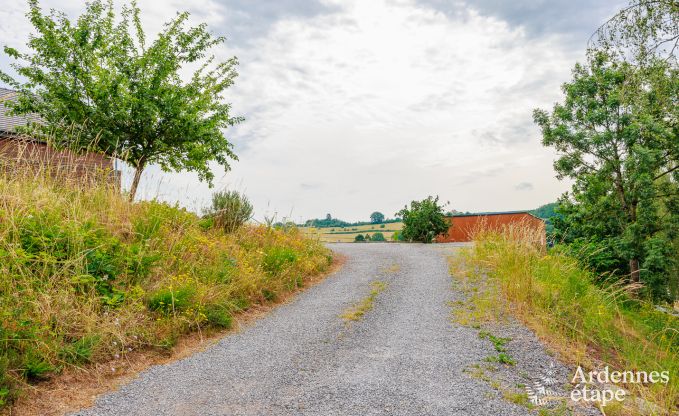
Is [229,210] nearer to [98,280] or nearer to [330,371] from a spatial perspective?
[98,280]

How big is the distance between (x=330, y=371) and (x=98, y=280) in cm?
321

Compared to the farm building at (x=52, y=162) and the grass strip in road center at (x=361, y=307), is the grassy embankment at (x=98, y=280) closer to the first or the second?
the farm building at (x=52, y=162)

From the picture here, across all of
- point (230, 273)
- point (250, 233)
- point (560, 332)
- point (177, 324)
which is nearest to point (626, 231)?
point (560, 332)

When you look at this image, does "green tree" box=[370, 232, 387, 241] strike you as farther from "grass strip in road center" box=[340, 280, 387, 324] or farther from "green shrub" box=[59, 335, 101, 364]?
"green shrub" box=[59, 335, 101, 364]

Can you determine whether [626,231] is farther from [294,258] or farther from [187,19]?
[187,19]

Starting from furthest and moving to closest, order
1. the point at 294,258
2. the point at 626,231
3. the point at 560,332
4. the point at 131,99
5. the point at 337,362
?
the point at 626,231 < the point at 131,99 < the point at 294,258 < the point at 560,332 < the point at 337,362

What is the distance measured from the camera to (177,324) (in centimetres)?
580

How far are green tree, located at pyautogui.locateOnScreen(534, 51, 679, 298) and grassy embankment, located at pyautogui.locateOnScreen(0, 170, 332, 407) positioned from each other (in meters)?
12.7

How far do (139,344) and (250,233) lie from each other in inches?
229

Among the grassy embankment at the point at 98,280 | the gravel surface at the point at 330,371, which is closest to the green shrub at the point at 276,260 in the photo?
the grassy embankment at the point at 98,280

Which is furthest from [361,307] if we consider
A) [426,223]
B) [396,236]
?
[396,236]

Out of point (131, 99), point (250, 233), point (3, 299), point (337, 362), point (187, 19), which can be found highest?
point (187, 19)

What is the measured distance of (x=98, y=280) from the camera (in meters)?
5.62

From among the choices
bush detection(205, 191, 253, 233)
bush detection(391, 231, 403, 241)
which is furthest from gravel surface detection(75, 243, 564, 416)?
bush detection(391, 231, 403, 241)
